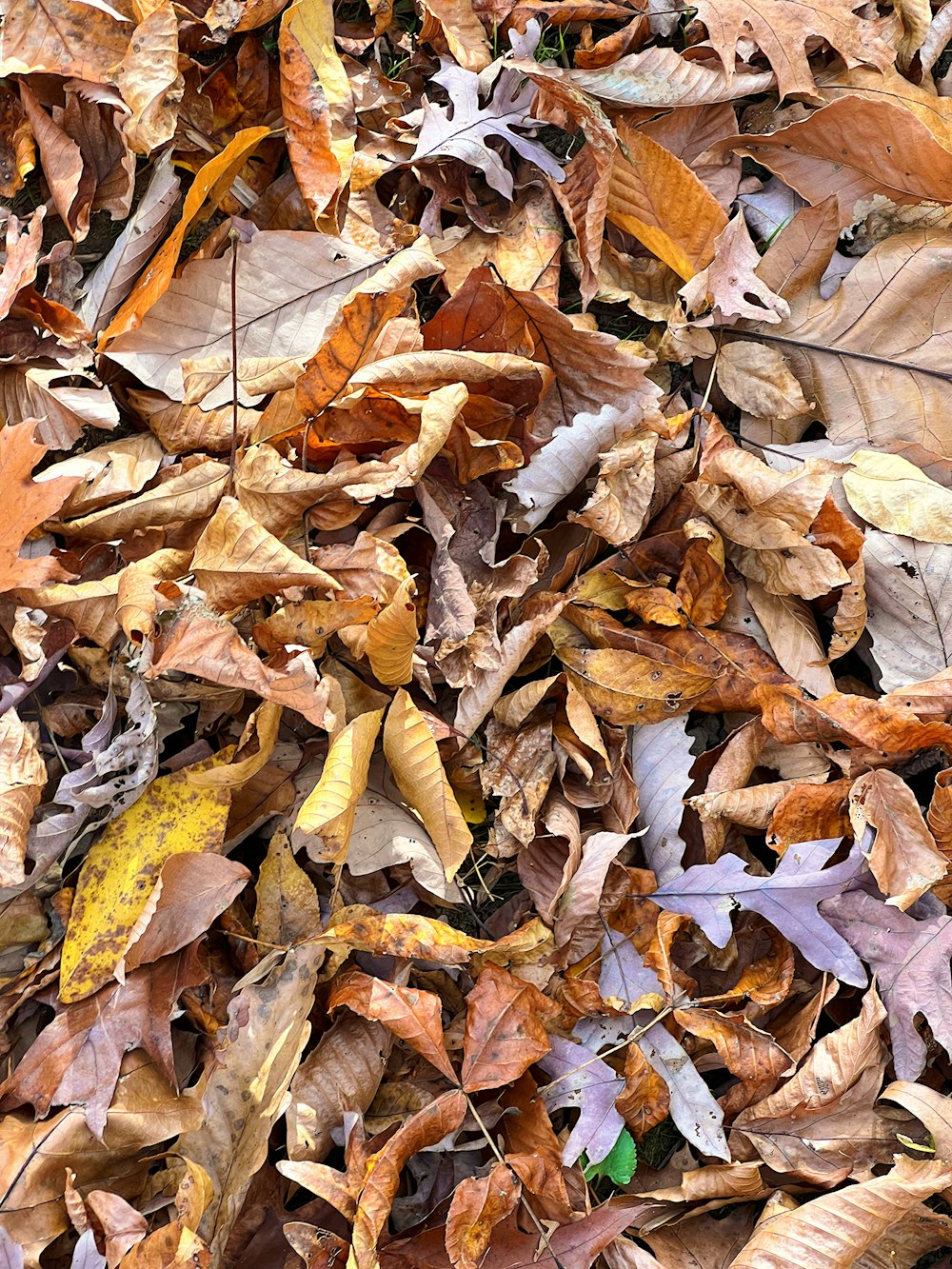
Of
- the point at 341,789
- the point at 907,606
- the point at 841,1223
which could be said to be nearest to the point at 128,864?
the point at 341,789

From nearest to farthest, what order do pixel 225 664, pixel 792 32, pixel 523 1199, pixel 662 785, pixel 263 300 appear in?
pixel 225 664 < pixel 523 1199 < pixel 662 785 < pixel 263 300 < pixel 792 32

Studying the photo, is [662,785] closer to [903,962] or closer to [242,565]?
[903,962]

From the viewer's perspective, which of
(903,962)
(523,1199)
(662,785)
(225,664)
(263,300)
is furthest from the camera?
(263,300)

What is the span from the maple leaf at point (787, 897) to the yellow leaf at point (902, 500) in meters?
0.59

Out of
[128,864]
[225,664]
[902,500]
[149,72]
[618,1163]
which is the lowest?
[618,1163]

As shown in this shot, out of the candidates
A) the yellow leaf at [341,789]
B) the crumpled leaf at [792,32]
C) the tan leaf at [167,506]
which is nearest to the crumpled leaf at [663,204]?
the crumpled leaf at [792,32]

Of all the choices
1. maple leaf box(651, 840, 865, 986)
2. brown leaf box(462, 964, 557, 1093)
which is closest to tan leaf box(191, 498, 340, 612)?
brown leaf box(462, 964, 557, 1093)

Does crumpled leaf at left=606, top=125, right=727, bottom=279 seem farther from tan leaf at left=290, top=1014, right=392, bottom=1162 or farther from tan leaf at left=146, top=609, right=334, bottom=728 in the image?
tan leaf at left=290, top=1014, right=392, bottom=1162

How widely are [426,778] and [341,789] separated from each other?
0.17 m

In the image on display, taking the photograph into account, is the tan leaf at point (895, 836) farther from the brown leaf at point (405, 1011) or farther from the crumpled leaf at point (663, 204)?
the crumpled leaf at point (663, 204)

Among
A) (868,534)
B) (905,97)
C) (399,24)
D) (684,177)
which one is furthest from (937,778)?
(399,24)

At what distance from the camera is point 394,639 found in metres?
1.65

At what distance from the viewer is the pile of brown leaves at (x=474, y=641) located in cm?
163

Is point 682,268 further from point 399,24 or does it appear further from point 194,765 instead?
point 194,765
